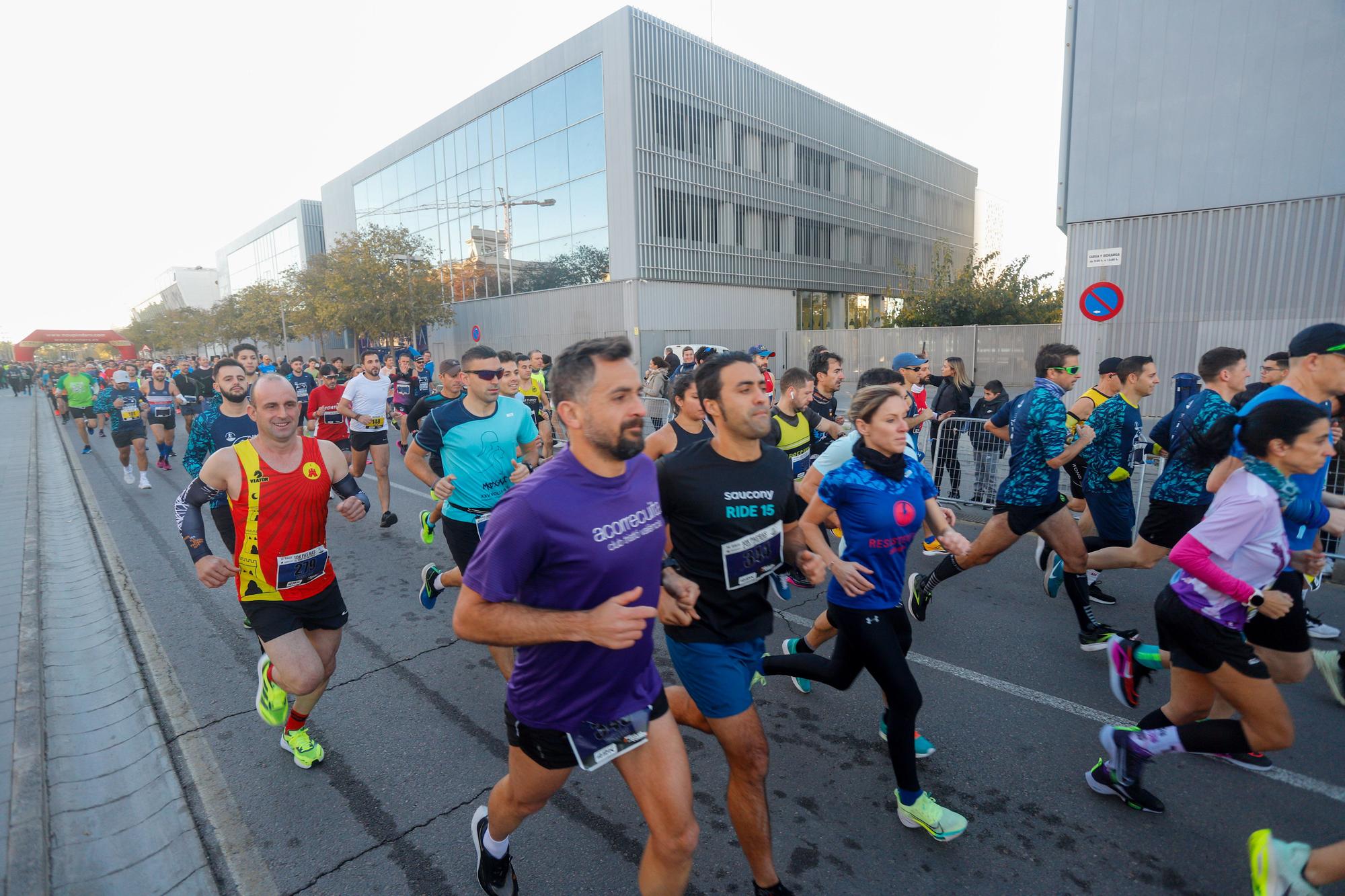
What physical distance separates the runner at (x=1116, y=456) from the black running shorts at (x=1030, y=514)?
1.93 feet

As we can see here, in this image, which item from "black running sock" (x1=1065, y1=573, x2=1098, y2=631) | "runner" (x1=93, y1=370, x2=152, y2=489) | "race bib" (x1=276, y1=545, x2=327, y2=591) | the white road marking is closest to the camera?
the white road marking

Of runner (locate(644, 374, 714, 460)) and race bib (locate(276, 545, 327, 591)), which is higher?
runner (locate(644, 374, 714, 460))

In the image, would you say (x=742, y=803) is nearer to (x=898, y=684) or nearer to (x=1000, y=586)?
(x=898, y=684)

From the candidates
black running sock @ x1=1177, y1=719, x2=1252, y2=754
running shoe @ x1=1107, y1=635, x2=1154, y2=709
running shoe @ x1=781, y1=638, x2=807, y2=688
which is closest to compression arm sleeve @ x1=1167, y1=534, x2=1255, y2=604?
black running sock @ x1=1177, y1=719, x2=1252, y2=754

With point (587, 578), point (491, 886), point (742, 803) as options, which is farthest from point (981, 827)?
point (587, 578)

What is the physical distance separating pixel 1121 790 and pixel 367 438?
872 centimetres

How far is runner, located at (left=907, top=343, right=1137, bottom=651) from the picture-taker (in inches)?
191

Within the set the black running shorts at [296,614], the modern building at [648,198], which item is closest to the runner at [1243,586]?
the black running shorts at [296,614]

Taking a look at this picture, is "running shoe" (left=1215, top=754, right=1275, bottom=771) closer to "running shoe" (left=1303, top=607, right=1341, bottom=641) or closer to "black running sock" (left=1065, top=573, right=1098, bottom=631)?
"black running sock" (left=1065, top=573, right=1098, bottom=631)

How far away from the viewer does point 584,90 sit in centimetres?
2917

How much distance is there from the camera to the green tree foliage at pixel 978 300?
27.5m

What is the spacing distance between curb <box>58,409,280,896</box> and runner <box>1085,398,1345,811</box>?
3937 millimetres

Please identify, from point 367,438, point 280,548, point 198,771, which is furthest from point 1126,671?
point 367,438

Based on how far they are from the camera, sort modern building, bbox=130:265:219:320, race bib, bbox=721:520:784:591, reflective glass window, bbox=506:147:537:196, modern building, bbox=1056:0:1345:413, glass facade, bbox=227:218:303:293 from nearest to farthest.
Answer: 1. race bib, bbox=721:520:784:591
2. modern building, bbox=1056:0:1345:413
3. reflective glass window, bbox=506:147:537:196
4. glass facade, bbox=227:218:303:293
5. modern building, bbox=130:265:219:320
